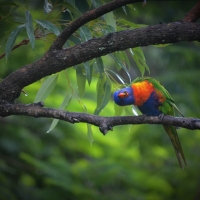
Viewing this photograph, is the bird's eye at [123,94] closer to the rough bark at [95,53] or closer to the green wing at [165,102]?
the green wing at [165,102]

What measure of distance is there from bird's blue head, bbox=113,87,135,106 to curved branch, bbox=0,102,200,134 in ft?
1.58

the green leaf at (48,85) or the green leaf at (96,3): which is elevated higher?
the green leaf at (96,3)

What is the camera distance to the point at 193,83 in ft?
16.1

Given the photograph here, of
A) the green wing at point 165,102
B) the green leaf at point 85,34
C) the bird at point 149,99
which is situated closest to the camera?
the green leaf at point 85,34

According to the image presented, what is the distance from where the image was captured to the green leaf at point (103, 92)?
2441mm

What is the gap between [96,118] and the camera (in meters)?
1.96

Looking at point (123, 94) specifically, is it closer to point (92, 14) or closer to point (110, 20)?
point (110, 20)

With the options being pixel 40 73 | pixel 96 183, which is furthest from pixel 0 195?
pixel 40 73

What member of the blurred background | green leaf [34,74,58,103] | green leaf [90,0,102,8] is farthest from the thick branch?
the blurred background

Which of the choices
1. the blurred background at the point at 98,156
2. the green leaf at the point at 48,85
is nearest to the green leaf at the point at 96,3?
the green leaf at the point at 48,85

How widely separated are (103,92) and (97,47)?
654 millimetres

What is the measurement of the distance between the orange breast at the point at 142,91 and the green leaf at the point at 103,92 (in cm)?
20

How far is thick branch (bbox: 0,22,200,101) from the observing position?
71.2 inches

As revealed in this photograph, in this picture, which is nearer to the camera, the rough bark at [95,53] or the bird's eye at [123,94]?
the rough bark at [95,53]
